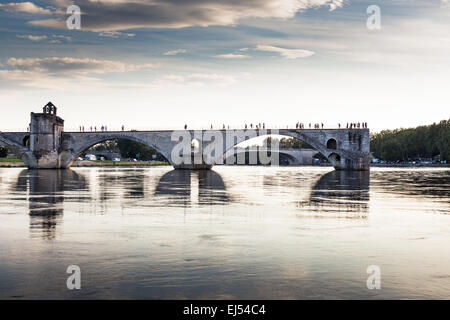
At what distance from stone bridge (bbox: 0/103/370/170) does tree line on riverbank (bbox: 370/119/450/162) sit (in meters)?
41.3

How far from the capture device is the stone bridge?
83188mm

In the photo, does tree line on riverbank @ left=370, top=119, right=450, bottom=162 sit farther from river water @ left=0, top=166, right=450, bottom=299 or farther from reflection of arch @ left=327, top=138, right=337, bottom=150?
river water @ left=0, top=166, right=450, bottom=299

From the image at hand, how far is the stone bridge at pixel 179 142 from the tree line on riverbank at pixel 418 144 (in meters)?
41.3

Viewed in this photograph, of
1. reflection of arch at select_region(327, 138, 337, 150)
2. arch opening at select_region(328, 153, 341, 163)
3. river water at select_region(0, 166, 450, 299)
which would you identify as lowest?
river water at select_region(0, 166, 450, 299)

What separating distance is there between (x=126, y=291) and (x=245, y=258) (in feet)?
11.2

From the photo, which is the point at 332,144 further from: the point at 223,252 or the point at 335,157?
the point at 223,252

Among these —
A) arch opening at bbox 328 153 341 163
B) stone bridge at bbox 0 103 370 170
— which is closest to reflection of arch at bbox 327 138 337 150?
stone bridge at bbox 0 103 370 170

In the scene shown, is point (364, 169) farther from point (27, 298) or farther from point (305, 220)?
point (27, 298)

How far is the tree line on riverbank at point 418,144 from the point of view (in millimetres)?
115812

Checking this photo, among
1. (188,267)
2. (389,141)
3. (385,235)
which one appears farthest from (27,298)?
(389,141)

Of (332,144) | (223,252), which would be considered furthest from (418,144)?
(223,252)

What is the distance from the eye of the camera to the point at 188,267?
10219 millimetres

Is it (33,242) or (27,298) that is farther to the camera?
(33,242)

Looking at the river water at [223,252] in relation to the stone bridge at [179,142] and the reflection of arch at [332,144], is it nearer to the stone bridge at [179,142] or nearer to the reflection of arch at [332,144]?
the stone bridge at [179,142]
